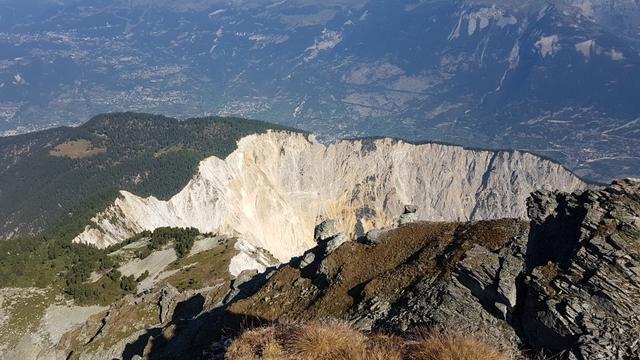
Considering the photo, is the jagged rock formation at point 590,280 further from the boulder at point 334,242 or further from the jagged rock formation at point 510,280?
the boulder at point 334,242

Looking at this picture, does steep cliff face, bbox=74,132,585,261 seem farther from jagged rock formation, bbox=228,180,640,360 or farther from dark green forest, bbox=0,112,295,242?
jagged rock formation, bbox=228,180,640,360

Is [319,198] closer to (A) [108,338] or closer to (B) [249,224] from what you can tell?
(B) [249,224]

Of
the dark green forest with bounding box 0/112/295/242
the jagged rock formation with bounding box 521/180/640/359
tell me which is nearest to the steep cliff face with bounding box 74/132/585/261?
the dark green forest with bounding box 0/112/295/242

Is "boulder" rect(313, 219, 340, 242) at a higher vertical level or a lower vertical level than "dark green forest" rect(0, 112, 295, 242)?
higher

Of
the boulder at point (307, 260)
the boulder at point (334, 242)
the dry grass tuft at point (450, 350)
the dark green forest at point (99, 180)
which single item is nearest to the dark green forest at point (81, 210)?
the dark green forest at point (99, 180)

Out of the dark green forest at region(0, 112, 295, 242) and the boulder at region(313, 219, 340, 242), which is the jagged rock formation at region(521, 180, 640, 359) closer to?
the boulder at region(313, 219, 340, 242)

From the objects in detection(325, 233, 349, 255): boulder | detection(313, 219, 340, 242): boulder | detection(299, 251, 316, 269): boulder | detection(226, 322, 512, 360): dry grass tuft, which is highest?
detection(226, 322, 512, 360): dry grass tuft

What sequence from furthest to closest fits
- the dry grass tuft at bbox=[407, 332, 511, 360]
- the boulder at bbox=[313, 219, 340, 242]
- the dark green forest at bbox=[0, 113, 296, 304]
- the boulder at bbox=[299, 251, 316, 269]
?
the dark green forest at bbox=[0, 113, 296, 304] → the boulder at bbox=[313, 219, 340, 242] → the boulder at bbox=[299, 251, 316, 269] → the dry grass tuft at bbox=[407, 332, 511, 360]

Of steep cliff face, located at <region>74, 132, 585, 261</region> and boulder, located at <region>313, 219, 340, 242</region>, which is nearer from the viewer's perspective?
boulder, located at <region>313, 219, 340, 242</region>

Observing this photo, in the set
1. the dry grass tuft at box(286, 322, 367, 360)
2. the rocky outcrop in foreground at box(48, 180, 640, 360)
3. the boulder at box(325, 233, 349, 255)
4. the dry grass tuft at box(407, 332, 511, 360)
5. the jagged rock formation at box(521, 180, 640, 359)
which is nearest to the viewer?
the dry grass tuft at box(407, 332, 511, 360)
